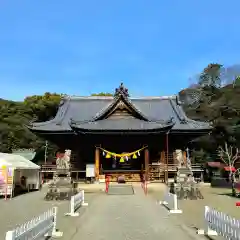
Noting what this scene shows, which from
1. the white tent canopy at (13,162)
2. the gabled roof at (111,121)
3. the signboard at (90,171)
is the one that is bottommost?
the signboard at (90,171)

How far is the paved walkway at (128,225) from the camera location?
8817mm

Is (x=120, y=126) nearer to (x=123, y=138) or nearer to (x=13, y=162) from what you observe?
(x=123, y=138)

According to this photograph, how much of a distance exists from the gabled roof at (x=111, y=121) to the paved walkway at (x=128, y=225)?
1547 centimetres

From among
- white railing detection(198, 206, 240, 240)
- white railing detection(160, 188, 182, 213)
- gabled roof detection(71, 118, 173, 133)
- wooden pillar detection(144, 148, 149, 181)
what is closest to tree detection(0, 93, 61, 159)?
gabled roof detection(71, 118, 173, 133)

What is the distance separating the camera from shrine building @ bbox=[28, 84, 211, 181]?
29.4 metres

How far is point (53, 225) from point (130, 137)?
2204cm

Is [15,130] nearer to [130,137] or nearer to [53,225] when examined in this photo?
[130,137]

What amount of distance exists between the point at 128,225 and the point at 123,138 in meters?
20.5

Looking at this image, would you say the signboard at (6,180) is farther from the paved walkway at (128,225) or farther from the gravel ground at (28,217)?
the paved walkway at (128,225)

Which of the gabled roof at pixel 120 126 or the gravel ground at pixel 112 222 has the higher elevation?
the gabled roof at pixel 120 126

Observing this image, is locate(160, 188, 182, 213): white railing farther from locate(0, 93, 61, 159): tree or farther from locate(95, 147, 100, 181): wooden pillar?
locate(0, 93, 61, 159): tree

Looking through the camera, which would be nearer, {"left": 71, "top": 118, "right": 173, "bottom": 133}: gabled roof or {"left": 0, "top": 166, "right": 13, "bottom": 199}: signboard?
{"left": 0, "top": 166, "right": 13, "bottom": 199}: signboard

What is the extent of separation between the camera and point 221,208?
587 inches

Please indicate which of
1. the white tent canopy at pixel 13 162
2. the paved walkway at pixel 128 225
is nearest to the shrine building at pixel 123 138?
the white tent canopy at pixel 13 162
